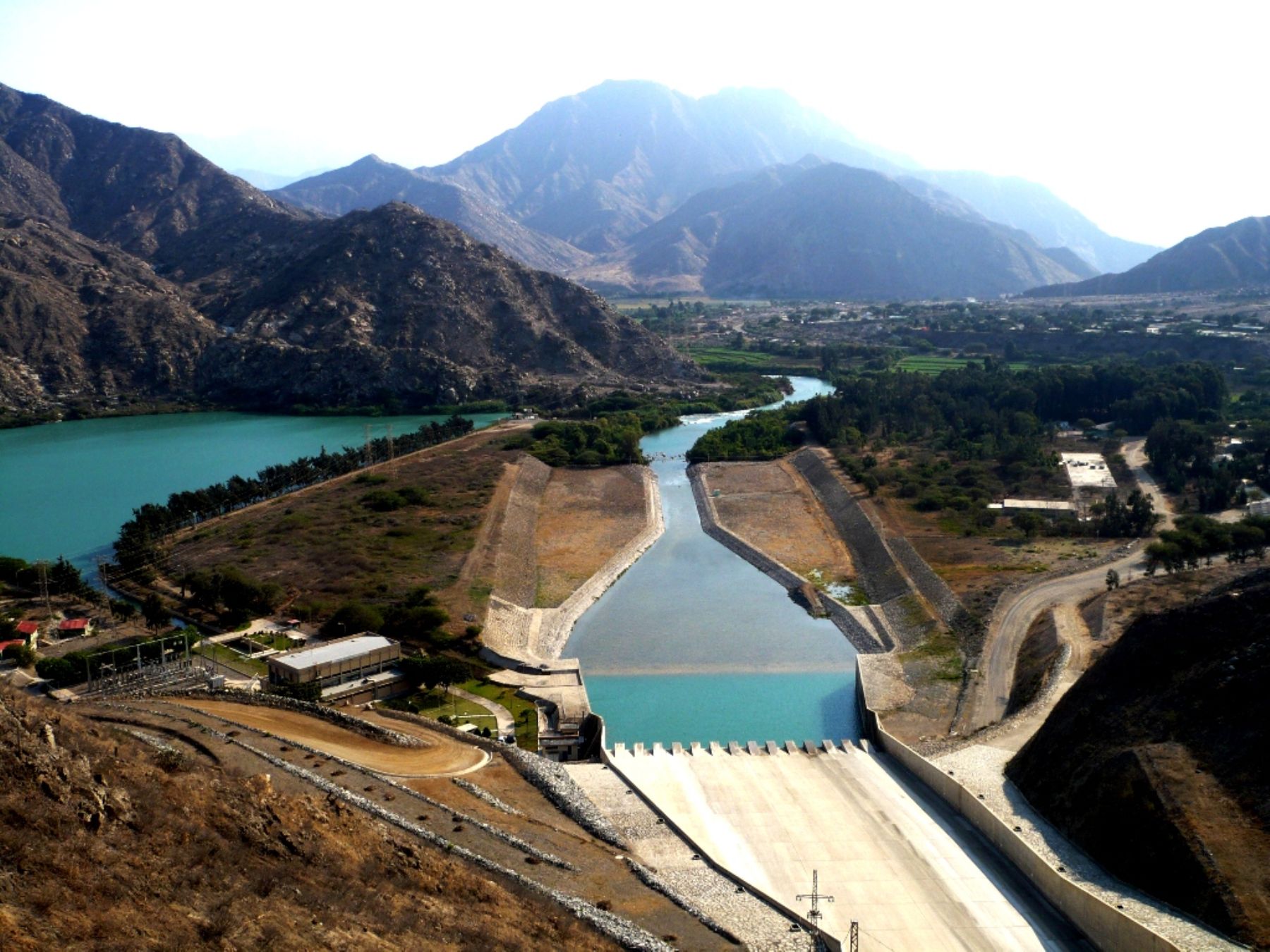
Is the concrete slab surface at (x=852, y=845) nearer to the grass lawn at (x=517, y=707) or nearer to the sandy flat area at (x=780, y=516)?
the grass lawn at (x=517, y=707)

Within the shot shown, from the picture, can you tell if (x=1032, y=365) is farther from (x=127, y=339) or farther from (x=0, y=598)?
(x=0, y=598)

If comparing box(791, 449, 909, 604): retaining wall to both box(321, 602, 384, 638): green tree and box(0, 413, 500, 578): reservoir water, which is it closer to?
box(321, 602, 384, 638): green tree

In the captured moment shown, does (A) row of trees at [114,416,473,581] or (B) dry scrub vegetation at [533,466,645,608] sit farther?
(B) dry scrub vegetation at [533,466,645,608]

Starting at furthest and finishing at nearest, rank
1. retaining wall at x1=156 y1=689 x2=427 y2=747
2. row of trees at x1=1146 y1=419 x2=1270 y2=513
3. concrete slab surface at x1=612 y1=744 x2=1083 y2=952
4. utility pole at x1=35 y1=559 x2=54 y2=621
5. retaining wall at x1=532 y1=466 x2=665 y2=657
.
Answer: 1. row of trees at x1=1146 y1=419 x2=1270 y2=513
2. retaining wall at x1=532 y1=466 x2=665 y2=657
3. utility pole at x1=35 y1=559 x2=54 y2=621
4. retaining wall at x1=156 y1=689 x2=427 y2=747
5. concrete slab surface at x1=612 y1=744 x2=1083 y2=952

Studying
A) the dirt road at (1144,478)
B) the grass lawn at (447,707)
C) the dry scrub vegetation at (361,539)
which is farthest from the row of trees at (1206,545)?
the dry scrub vegetation at (361,539)

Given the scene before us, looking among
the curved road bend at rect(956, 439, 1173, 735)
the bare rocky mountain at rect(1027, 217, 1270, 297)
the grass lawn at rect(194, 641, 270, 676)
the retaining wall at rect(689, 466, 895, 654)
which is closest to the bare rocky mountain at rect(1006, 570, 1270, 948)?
the curved road bend at rect(956, 439, 1173, 735)

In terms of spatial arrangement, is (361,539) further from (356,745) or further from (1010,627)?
(1010,627)

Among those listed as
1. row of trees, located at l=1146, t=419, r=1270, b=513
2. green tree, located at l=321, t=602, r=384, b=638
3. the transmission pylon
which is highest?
row of trees, located at l=1146, t=419, r=1270, b=513

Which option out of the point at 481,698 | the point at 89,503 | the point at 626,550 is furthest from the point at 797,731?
the point at 89,503
